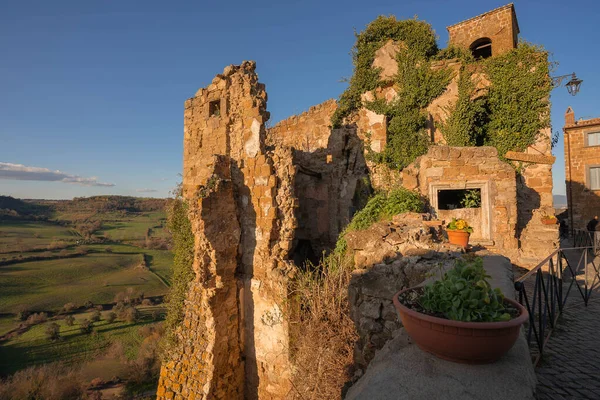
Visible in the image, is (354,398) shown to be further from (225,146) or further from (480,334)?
(225,146)

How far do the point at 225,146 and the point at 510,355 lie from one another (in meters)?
7.12

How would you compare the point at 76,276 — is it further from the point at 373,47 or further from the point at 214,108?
the point at 373,47

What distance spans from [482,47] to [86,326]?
97.4 ft

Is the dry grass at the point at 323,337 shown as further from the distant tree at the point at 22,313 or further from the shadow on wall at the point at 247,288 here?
the distant tree at the point at 22,313

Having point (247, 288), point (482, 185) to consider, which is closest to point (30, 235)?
point (247, 288)

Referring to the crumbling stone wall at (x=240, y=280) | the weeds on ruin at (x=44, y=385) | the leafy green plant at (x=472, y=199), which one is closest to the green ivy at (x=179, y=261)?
the crumbling stone wall at (x=240, y=280)

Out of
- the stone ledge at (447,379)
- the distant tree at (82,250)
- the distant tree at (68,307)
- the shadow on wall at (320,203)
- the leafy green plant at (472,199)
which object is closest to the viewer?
the stone ledge at (447,379)

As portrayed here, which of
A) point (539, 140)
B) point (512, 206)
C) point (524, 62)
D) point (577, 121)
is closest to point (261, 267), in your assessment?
point (512, 206)

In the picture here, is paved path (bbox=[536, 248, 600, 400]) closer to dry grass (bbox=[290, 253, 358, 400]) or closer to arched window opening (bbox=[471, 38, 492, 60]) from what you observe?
dry grass (bbox=[290, 253, 358, 400])

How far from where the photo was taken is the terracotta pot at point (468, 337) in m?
1.82

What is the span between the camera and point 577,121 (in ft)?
66.3

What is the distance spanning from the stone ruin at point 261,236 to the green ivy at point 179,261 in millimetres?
649

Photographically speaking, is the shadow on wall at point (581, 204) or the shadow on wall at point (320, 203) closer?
the shadow on wall at point (320, 203)

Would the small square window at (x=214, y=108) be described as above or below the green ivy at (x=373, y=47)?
below
